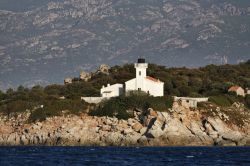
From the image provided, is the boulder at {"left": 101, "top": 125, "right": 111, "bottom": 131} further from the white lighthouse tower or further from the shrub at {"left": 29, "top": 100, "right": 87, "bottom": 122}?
the white lighthouse tower

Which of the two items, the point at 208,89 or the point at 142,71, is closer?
the point at 142,71

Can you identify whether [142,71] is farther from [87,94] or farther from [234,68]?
[234,68]

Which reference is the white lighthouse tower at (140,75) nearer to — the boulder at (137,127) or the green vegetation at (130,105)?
the green vegetation at (130,105)

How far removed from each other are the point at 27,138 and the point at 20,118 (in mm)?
5506

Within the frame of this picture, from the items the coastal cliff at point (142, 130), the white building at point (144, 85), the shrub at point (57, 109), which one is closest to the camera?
the coastal cliff at point (142, 130)

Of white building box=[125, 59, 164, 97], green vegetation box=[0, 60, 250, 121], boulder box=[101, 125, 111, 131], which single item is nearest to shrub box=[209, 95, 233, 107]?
green vegetation box=[0, 60, 250, 121]

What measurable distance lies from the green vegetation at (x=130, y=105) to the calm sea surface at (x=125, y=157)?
15911 mm

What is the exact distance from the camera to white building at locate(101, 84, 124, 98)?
128 meters

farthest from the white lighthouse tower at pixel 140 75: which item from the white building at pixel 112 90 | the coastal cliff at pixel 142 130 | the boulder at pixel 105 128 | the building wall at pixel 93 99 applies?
the boulder at pixel 105 128

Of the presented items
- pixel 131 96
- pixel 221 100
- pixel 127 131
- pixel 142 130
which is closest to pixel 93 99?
pixel 131 96

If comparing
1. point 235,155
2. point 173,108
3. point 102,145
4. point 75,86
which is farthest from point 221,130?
point 75,86

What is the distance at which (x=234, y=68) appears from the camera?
158 m

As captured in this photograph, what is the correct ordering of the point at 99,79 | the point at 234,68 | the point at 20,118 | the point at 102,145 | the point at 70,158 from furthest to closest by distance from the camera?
1. the point at 234,68
2. the point at 99,79
3. the point at 20,118
4. the point at 102,145
5. the point at 70,158

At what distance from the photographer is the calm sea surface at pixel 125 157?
81562 millimetres
